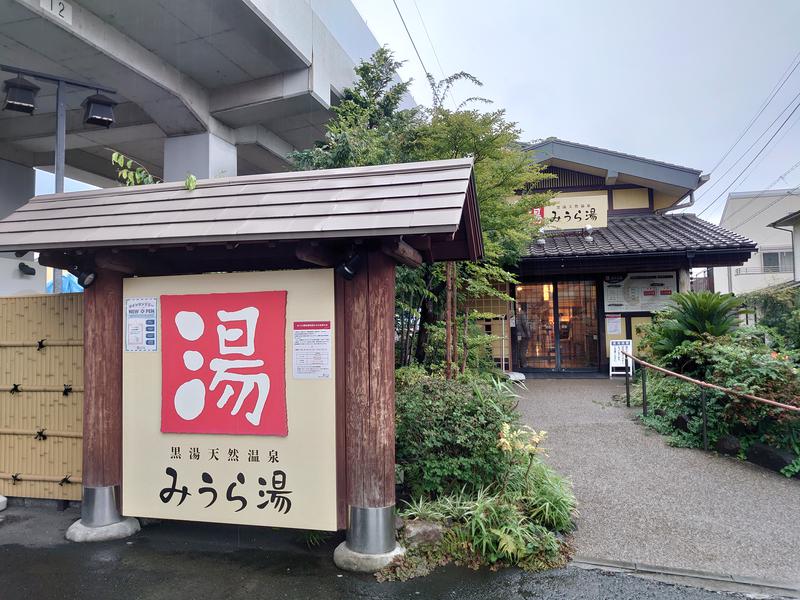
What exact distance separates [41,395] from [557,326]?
10507 millimetres

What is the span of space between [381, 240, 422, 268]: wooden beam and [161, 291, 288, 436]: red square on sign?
0.96 meters

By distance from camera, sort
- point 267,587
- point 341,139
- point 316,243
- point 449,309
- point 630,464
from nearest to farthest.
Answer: point 267,587, point 316,243, point 630,464, point 449,309, point 341,139

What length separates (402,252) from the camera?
3.96 m

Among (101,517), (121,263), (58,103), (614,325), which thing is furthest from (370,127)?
(614,325)

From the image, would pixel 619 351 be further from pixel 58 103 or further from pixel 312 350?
pixel 58 103

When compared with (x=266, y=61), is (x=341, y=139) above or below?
below

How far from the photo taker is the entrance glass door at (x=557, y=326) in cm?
1228

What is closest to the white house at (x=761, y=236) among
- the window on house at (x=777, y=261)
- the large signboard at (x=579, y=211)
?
the window on house at (x=777, y=261)

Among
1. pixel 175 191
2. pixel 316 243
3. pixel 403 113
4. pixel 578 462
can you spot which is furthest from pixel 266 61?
pixel 578 462

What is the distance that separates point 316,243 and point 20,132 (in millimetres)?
10990

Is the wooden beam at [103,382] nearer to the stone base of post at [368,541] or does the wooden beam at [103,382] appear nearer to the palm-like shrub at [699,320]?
the stone base of post at [368,541]

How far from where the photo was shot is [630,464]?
18.9 feet

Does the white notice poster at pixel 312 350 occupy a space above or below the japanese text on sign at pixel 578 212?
below

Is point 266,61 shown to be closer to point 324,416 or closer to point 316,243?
point 316,243
